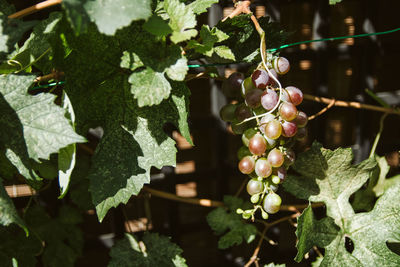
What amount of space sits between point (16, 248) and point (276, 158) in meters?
0.55

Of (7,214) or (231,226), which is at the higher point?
(7,214)

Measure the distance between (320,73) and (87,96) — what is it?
31.0 inches

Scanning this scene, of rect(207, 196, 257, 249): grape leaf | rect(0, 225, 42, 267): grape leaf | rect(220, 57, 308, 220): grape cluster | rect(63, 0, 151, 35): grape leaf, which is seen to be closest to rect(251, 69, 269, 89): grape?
rect(220, 57, 308, 220): grape cluster

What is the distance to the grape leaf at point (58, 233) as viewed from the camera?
34.0 inches

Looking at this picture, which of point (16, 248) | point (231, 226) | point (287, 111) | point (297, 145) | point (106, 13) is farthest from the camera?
point (297, 145)

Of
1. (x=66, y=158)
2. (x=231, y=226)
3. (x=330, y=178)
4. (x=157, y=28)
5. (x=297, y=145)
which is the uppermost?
(x=157, y=28)

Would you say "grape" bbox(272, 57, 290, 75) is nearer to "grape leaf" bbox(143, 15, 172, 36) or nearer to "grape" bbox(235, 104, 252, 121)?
"grape" bbox(235, 104, 252, 121)

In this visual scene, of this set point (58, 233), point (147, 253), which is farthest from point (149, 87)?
point (58, 233)

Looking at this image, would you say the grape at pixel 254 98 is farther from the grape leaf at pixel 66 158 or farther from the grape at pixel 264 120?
the grape leaf at pixel 66 158

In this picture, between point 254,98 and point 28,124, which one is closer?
point 28,124

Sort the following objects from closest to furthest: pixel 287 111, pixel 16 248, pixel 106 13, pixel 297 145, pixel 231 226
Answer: pixel 106 13 → pixel 287 111 → pixel 16 248 → pixel 231 226 → pixel 297 145

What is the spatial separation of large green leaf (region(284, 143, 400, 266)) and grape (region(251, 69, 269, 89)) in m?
0.19

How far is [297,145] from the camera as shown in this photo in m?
1.37

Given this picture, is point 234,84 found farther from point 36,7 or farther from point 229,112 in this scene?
point 36,7
